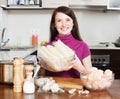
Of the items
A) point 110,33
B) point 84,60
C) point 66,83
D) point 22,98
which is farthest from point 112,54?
point 22,98

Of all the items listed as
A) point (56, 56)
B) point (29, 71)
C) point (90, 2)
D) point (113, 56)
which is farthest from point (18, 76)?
point (90, 2)

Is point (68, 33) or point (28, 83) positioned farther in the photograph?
point (68, 33)

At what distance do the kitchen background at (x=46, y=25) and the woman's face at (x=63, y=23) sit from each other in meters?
1.91

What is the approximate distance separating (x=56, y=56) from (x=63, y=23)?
19.6 inches

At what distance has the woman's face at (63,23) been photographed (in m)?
1.85

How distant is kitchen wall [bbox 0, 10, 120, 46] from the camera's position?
377 cm

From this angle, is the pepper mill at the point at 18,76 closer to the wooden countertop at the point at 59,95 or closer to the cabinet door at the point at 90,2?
the wooden countertop at the point at 59,95

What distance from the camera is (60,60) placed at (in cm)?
138

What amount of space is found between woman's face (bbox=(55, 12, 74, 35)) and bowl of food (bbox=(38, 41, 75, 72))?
43 centimetres

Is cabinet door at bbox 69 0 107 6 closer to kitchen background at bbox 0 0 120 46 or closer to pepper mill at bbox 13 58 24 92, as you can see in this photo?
kitchen background at bbox 0 0 120 46

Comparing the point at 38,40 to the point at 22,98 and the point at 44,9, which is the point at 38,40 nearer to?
the point at 44,9

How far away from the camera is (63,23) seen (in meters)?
1.83

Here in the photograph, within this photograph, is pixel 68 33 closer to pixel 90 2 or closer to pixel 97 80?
pixel 97 80

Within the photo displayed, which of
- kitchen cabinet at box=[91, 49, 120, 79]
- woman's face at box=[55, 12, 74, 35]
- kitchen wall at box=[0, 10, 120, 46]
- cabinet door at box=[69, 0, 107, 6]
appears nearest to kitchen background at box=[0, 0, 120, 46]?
kitchen wall at box=[0, 10, 120, 46]
